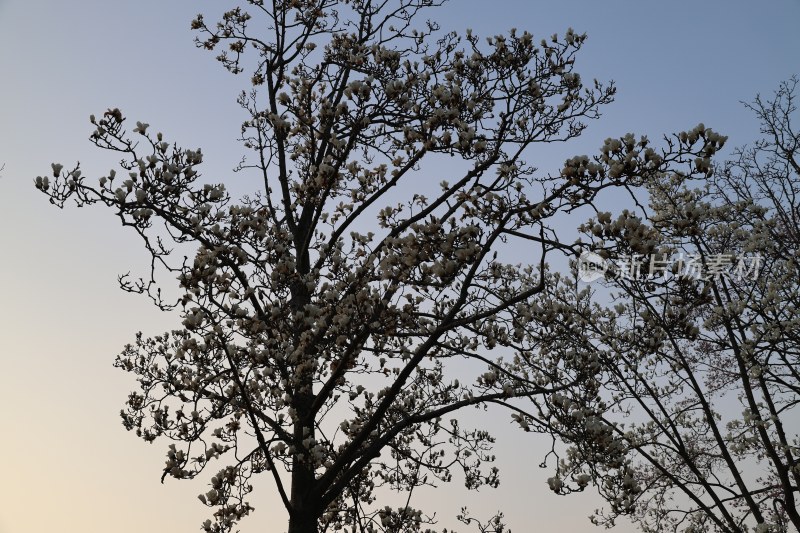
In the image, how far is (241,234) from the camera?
6973mm

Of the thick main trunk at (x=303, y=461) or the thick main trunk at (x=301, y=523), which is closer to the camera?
the thick main trunk at (x=303, y=461)

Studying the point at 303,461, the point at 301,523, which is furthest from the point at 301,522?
the point at 303,461

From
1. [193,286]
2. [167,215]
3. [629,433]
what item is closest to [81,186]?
[167,215]

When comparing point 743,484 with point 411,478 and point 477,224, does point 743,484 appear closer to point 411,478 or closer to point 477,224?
point 411,478

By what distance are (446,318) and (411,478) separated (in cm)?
342

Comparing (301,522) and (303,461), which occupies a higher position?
(303,461)

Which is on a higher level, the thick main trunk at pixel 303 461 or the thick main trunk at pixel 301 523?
the thick main trunk at pixel 303 461

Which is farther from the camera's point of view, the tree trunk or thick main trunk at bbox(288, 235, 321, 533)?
the tree trunk

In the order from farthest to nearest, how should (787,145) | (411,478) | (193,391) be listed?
(787,145)
(411,478)
(193,391)

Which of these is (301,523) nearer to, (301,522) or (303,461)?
(301,522)

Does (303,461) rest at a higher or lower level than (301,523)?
higher

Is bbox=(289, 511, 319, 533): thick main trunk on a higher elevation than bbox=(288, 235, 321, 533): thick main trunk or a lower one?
lower

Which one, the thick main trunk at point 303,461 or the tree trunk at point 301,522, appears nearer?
the thick main trunk at point 303,461

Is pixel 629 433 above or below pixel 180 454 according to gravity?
above
